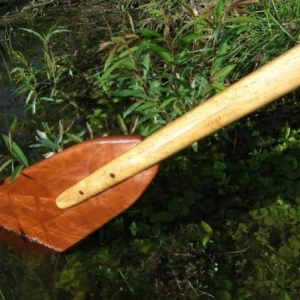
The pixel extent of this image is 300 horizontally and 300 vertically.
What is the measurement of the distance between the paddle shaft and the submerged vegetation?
1.43 feet

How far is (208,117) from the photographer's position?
191 cm

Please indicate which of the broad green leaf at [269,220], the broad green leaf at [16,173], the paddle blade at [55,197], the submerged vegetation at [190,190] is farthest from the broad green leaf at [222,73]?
the broad green leaf at [16,173]

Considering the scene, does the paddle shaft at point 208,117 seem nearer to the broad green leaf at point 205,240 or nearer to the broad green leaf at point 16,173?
the broad green leaf at point 16,173

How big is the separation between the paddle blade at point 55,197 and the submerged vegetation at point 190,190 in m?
0.08

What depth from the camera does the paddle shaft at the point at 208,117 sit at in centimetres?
178

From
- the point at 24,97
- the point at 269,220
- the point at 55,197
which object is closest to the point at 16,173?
the point at 55,197

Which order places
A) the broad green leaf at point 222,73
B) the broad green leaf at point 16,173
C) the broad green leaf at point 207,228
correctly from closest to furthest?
the broad green leaf at point 16,173 < the broad green leaf at point 207,228 < the broad green leaf at point 222,73

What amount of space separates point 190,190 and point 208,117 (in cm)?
94

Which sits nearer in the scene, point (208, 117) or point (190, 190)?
point (208, 117)

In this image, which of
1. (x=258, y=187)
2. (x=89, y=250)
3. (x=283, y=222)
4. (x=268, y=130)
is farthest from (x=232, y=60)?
(x=89, y=250)

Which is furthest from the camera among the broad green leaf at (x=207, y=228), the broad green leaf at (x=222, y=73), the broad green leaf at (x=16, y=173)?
the broad green leaf at (x=222, y=73)

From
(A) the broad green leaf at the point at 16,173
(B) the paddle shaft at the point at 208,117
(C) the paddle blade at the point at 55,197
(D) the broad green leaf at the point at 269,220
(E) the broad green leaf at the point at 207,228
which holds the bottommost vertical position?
(D) the broad green leaf at the point at 269,220

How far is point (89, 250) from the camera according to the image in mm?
2627

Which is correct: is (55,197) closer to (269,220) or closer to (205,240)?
(205,240)
